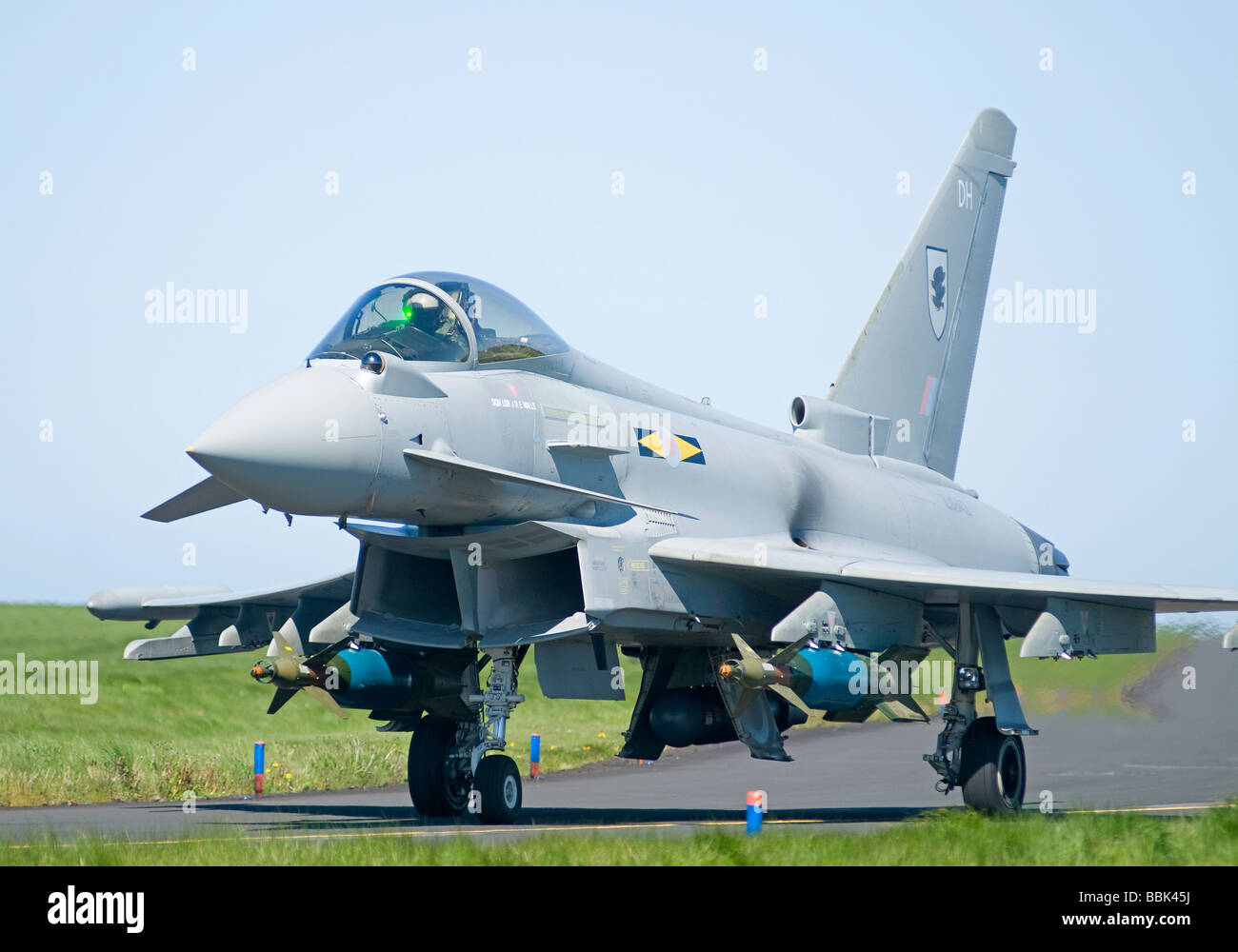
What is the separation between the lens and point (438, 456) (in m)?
11.6

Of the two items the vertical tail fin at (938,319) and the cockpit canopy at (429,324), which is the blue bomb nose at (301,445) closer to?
the cockpit canopy at (429,324)

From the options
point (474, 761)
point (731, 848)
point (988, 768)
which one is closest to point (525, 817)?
point (474, 761)

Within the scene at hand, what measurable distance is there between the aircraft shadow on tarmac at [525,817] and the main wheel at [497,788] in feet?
0.51

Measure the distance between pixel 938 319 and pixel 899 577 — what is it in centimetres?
750

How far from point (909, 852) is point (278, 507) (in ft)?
18.0

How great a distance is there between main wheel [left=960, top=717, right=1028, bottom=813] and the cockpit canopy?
20.4 feet

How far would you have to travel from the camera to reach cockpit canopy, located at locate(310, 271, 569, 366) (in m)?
12.1

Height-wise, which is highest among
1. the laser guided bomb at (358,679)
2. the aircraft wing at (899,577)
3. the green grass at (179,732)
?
the aircraft wing at (899,577)

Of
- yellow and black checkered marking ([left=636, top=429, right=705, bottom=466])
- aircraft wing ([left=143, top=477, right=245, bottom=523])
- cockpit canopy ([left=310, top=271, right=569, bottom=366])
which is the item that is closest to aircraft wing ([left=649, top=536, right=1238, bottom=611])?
yellow and black checkered marking ([left=636, top=429, right=705, bottom=466])

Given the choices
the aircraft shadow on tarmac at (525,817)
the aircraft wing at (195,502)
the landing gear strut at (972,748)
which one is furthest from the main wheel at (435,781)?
the landing gear strut at (972,748)

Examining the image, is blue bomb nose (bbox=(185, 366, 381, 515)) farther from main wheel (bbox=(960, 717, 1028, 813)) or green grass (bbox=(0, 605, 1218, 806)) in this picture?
green grass (bbox=(0, 605, 1218, 806))

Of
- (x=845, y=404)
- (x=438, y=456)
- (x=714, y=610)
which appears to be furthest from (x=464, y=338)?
(x=845, y=404)

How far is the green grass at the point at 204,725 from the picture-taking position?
18453mm

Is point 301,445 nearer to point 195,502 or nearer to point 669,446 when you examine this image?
point 195,502
